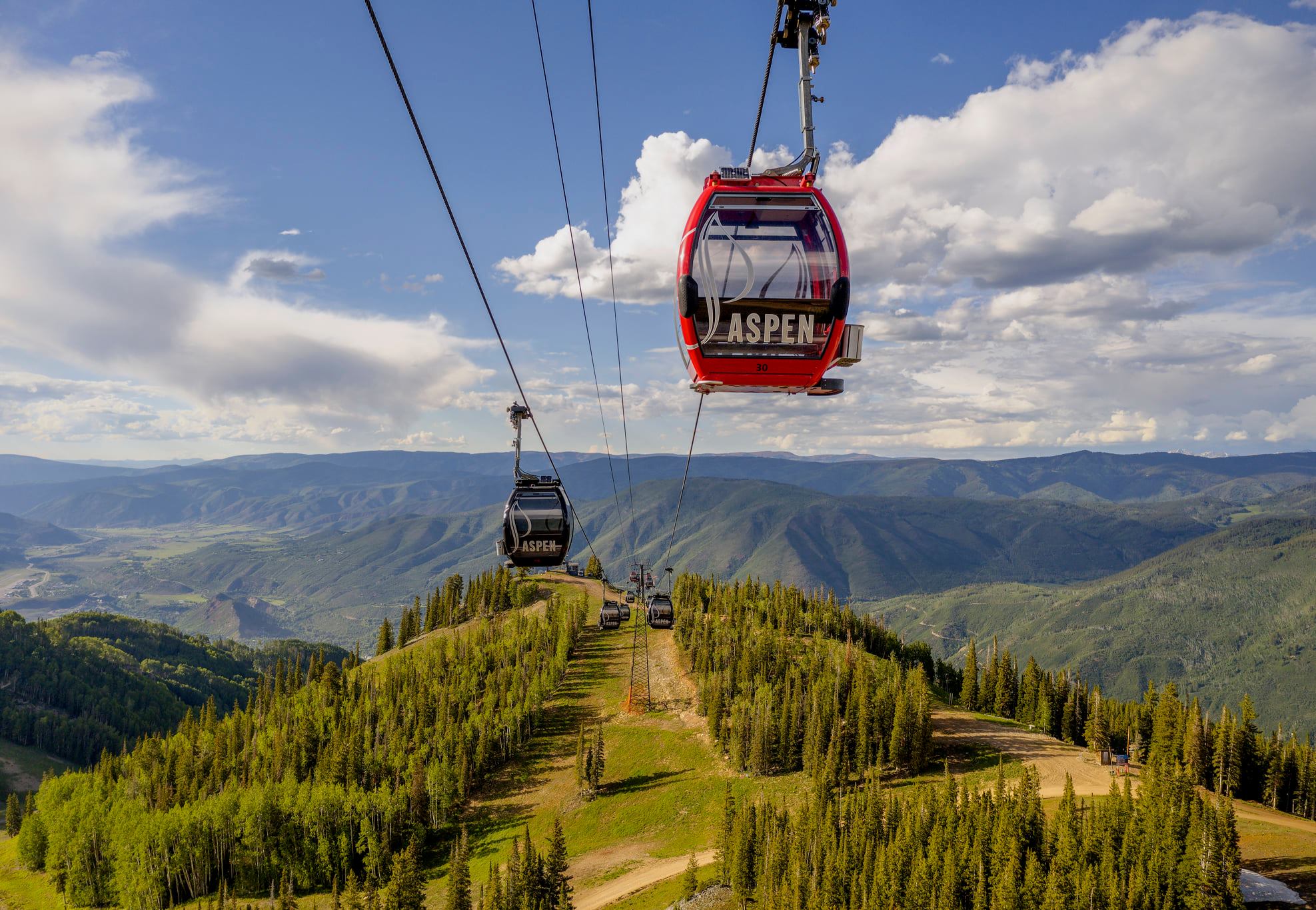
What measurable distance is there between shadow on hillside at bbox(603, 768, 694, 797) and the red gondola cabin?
11363 cm

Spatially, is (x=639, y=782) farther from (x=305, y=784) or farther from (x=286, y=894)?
(x=305, y=784)

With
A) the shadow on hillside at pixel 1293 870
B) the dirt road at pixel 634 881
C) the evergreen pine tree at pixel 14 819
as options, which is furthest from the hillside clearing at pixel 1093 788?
the evergreen pine tree at pixel 14 819

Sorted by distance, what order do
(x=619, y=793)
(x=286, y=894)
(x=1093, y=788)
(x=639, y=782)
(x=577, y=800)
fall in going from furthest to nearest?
1. (x=577, y=800)
2. (x=639, y=782)
3. (x=619, y=793)
4. (x=286, y=894)
5. (x=1093, y=788)

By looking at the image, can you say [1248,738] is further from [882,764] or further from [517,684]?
[517,684]

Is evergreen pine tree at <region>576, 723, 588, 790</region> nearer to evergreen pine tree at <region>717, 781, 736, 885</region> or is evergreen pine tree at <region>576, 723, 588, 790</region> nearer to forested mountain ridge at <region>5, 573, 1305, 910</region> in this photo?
forested mountain ridge at <region>5, 573, 1305, 910</region>

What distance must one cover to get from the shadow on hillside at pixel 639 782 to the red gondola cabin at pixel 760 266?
114 metres

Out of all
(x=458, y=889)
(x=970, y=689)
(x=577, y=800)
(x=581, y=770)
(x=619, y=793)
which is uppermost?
(x=970, y=689)

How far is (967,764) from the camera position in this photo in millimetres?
107562

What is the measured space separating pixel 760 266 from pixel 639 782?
4602 inches

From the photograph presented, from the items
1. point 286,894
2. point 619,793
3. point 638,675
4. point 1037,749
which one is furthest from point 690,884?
point 638,675

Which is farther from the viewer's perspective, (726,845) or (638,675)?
(638,675)

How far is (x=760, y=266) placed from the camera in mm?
16438

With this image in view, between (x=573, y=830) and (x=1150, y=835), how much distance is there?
247 feet

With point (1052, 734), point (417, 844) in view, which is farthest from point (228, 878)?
point (1052, 734)
